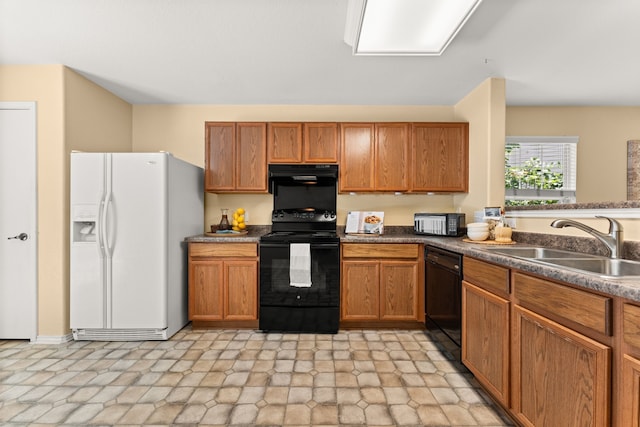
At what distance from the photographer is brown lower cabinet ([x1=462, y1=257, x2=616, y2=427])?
1.02 metres

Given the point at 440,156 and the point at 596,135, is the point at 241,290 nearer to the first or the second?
the point at 440,156

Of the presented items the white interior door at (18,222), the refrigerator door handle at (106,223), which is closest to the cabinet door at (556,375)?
the refrigerator door handle at (106,223)

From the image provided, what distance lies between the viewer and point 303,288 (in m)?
2.92

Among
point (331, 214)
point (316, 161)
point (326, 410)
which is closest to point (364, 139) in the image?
point (316, 161)

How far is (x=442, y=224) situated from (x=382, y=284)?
89 cm

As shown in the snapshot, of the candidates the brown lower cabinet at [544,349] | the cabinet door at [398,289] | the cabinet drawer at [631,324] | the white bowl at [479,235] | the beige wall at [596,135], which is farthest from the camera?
the beige wall at [596,135]

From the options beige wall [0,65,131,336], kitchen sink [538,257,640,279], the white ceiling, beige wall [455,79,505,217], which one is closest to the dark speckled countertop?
kitchen sink [538,257,640,279]

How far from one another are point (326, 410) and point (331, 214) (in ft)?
6.90

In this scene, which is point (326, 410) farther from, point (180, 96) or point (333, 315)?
point (180, 96)

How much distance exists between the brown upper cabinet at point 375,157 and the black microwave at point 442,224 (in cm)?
41

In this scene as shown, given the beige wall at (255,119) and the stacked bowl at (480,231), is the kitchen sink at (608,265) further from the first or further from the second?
the beige wall at (255,119)

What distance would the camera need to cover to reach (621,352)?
3.21 feet

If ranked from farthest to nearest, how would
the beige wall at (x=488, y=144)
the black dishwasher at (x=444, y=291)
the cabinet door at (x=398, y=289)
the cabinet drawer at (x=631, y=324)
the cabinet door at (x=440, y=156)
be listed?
the cabinet door at (x=440, y=156) → the cabinet door at (x=398, y=289) → the beige wall at (x=488, y=144) → the black dishwasher at (x=444, y=291) → the cabinet drawer at (x=631, y=324)

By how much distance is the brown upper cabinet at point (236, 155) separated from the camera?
A: 3.30 meters
